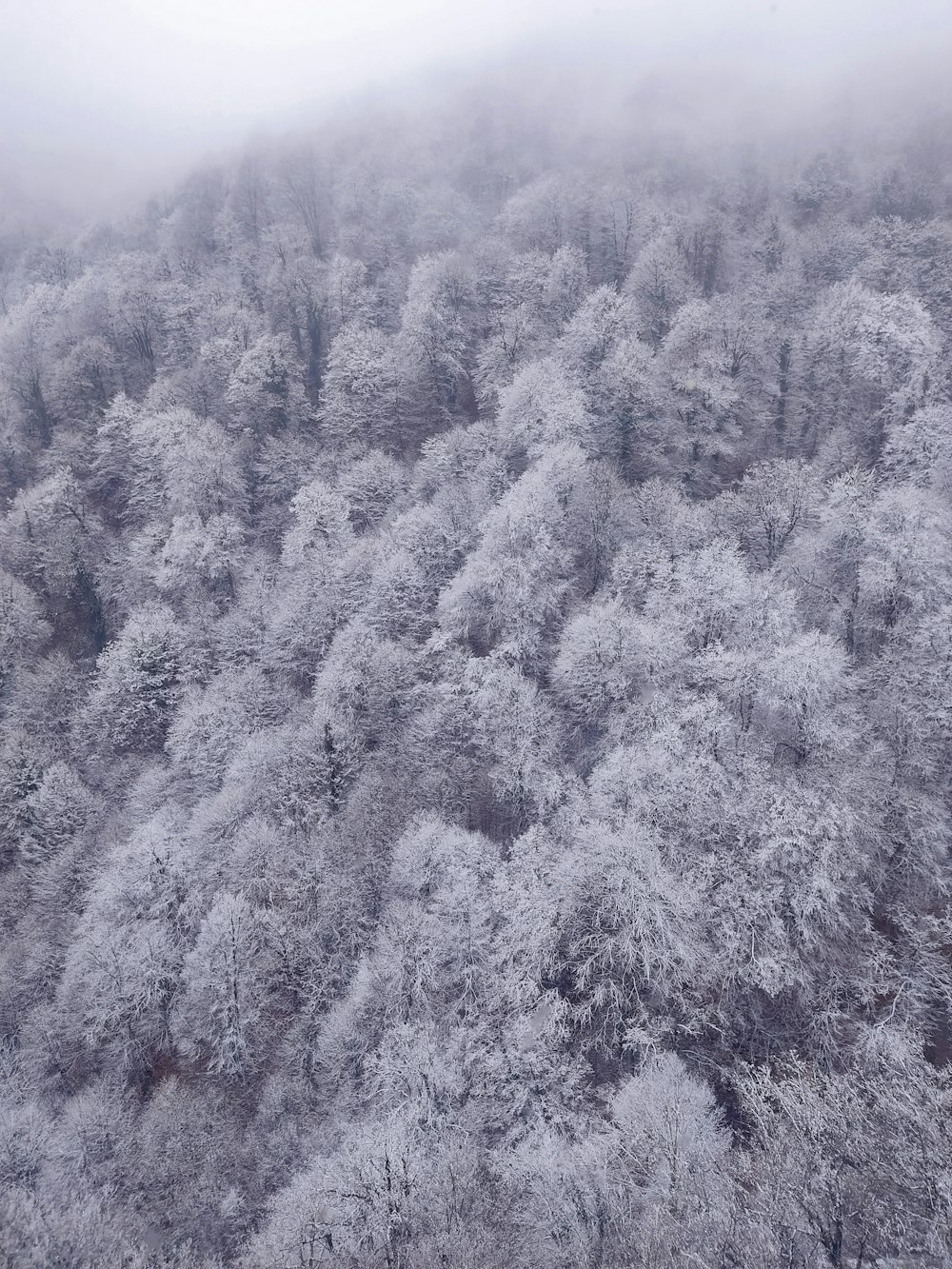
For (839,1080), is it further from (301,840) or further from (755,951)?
(301,840)

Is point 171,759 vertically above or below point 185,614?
below

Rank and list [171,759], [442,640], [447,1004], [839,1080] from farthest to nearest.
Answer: [171,759] < [442,640] < [447,1004] < [839,1080]

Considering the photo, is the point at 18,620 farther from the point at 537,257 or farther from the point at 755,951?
the point at 537,257

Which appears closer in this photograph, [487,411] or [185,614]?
[185,614]

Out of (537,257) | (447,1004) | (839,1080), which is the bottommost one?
(447,1004)

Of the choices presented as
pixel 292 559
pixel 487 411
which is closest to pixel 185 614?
pixel 292 559

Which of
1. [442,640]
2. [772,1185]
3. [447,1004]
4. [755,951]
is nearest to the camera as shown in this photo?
[772,1185]

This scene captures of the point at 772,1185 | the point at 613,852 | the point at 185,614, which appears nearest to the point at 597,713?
the point at 613,852
